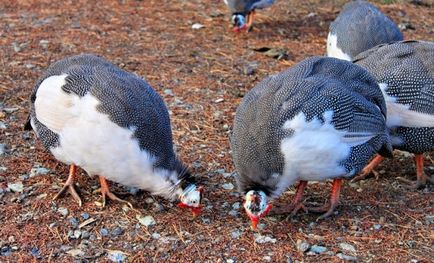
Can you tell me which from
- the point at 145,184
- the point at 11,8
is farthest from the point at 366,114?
the point at 11,8

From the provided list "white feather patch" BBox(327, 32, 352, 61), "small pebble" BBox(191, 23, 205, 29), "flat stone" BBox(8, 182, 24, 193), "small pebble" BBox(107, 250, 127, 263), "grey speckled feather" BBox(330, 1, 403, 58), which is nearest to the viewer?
"small pebble" BBox(107, 250, 127, 263)

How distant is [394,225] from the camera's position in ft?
12.4

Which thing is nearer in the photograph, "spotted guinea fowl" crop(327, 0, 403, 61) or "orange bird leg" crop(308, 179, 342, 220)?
"orange bird leg" crop(308, 179, 342, 220)

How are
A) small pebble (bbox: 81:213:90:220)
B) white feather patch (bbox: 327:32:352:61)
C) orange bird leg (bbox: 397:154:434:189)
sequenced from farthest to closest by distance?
white feather patch (bbox: 327:32:352:61) < orange bird leg (bbox: 397:154:434:189) < small pebble (bbox: 81:213:90:220)

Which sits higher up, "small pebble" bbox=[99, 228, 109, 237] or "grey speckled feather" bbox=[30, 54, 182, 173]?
"grey speckled feather" bbox=[30, 54, 182, 173]

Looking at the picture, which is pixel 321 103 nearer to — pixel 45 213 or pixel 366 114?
pixel 366 114

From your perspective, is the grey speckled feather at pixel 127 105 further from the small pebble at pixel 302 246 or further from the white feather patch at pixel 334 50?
the white feather patch at pixel 334 50

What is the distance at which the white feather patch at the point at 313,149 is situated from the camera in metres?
3.45

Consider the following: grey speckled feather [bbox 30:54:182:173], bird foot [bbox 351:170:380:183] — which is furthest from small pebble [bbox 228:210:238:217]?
bird foot [bbox 351:170:380:183]

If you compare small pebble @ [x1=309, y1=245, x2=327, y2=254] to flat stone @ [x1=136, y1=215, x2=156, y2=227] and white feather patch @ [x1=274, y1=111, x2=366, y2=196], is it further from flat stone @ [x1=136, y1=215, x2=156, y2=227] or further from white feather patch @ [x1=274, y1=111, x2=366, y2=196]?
flat stone @ [x1=136, y1=215, x2=156, y2=227]

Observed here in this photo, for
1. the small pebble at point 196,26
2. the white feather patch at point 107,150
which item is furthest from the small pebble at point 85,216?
the small pebble at point 196,26

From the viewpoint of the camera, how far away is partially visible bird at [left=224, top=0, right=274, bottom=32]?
7.44 metres

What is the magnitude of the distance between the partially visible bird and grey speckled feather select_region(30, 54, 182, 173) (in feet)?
12.2

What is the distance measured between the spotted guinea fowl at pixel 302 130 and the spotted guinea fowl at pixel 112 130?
0.39 m
